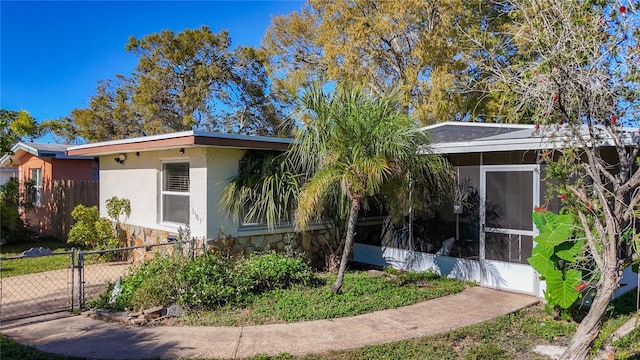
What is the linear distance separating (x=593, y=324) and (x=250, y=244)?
20.6ft

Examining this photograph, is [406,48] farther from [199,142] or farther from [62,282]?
[62,282]

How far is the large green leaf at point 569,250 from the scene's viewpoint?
5785 millimetres

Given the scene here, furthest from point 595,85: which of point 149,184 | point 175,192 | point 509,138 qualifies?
point 149,184

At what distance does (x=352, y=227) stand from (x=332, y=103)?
2017 millimetres

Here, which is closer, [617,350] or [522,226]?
[617,350]

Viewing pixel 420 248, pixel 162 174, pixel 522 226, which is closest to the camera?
pixel 522 226

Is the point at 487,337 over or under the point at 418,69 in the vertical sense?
under

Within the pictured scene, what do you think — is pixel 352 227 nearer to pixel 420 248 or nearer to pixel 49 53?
pixel 420 248

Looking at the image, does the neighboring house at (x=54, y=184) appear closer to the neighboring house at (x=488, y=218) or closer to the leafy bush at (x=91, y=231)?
the leafy bush at (x=91, y=231)

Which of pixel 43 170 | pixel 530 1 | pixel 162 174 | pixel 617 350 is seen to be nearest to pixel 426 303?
pixel 617 350

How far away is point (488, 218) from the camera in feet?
26.1

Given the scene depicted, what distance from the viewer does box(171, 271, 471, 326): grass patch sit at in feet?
19.8

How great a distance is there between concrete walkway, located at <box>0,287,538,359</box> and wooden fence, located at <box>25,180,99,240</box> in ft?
26.6

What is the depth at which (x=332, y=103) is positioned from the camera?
22.3 ft
